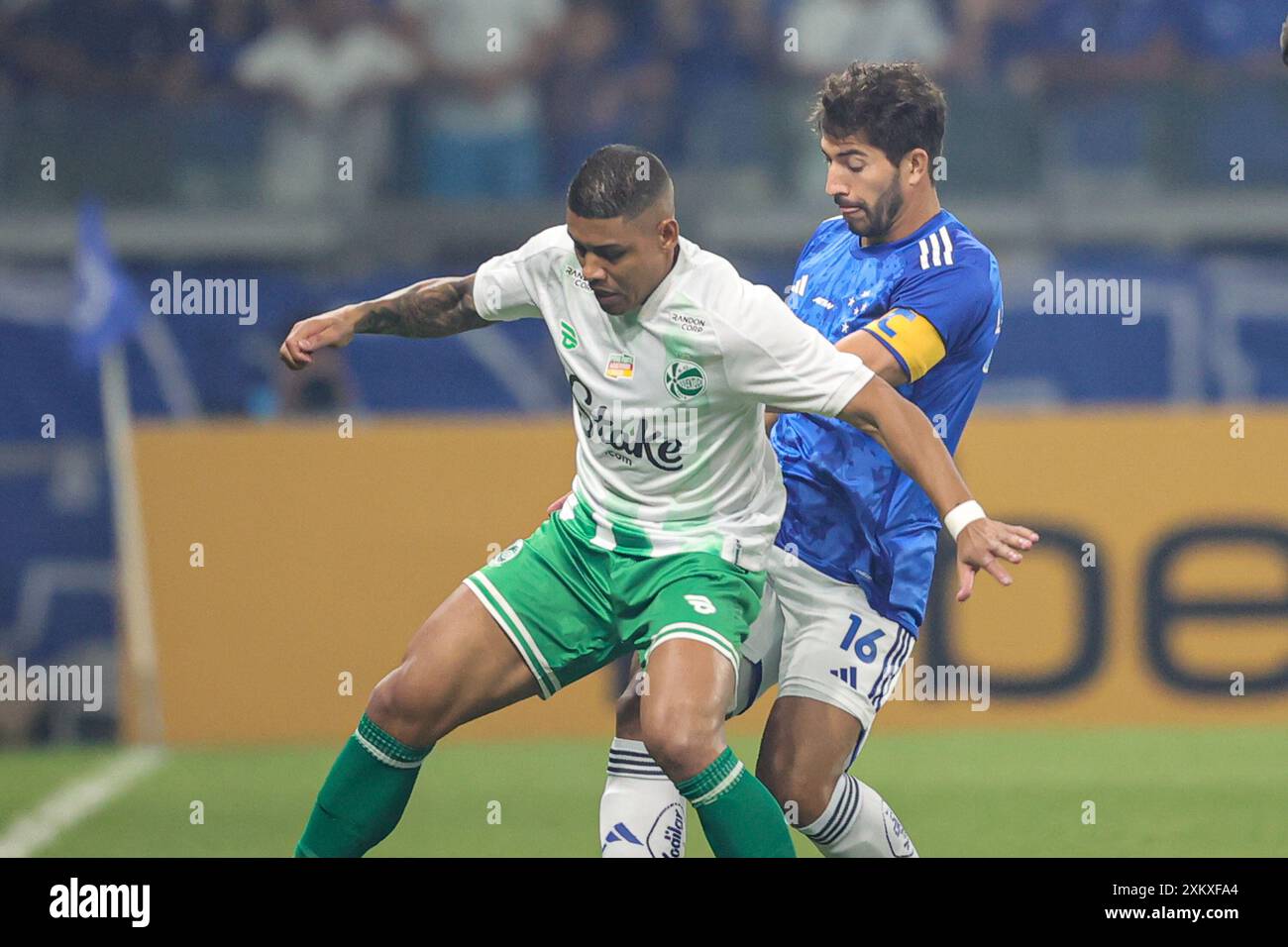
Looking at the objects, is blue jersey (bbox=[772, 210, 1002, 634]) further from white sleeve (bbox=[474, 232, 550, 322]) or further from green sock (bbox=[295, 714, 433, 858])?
green sock (bbox=[295, 714, 433, 858])

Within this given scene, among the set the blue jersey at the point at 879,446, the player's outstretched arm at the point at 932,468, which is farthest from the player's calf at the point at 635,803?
the player's outstretched arm at the point at 932,468

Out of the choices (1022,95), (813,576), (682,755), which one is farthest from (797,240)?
(682,755)

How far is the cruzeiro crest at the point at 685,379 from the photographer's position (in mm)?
4312

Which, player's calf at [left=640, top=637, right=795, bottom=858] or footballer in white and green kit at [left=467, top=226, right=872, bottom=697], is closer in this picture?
player's calf at [left=640, top=637, right=795, bottom=858]

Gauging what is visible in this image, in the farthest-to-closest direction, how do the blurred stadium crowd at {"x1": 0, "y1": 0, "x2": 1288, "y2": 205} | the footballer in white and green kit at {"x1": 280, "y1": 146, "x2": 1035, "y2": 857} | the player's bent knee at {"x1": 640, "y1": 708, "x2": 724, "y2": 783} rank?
the blurred stadium crowd at {"x1": 0, "y1": 0, "x2": 1288, "y2": 205} < the footballer in white and green kit at {"x1": 280, "y1": 146, "x2": 1035, "y2": 857} < the player's bent knee at {"x1": 640, "y1": 708, "x2": 724, "y2": 783}

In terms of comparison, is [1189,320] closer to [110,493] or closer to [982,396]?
[982,396]

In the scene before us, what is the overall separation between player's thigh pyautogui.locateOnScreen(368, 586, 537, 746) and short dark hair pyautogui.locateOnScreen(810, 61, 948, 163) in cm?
151

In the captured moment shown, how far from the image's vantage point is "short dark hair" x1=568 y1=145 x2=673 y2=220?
13.7 ft

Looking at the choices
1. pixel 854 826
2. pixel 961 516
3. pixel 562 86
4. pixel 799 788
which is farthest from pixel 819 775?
pixel 562 86

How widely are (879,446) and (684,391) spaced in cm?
66

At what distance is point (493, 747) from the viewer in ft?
27.6
